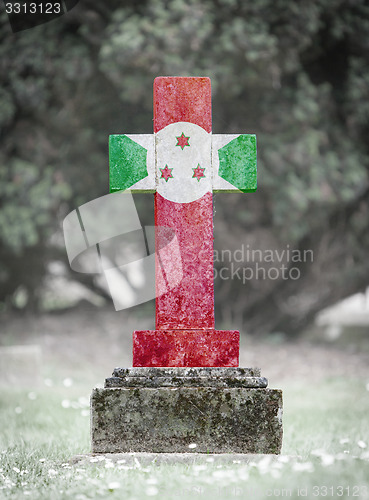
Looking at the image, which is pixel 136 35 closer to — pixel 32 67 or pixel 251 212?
pixel 32 67

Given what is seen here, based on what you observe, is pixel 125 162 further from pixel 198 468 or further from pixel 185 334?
pixel 198 468

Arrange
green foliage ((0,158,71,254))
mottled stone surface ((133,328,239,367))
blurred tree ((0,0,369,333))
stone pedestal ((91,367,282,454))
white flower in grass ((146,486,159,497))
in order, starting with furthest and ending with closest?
green foliage ((0,158,71,254)) < blurred tree ((0,0,369,333)) < mottled stone surface ((133,328,239,367)) < stone pedestal ((91,367,282,454)) < white flower in grass ((146,486,159,497))

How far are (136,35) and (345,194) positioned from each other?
3.77 meters

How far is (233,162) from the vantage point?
3.74 meters

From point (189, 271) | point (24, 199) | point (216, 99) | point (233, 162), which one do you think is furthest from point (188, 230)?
point (24, 199)

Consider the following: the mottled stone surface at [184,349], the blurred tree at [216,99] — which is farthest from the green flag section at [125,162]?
the blurred tree at [216,99]

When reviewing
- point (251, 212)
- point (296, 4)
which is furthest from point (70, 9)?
point (251, 212)

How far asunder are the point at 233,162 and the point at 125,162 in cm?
69

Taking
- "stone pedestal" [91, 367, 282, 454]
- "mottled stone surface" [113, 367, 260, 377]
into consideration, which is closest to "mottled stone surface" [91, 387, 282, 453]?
"stone pedestal" [91, 367, 282, 454]

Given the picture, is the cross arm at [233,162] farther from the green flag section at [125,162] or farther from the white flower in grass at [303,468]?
the white flower in grass at [303,468]

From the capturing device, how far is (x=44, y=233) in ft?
29.3

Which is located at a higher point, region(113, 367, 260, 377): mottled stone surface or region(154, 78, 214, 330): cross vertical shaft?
region(154, 78, 214, 330): cross vertical shaft

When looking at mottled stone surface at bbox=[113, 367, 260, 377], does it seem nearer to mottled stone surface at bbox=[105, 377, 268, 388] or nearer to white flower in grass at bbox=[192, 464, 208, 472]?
mottled stone surface at bbox=[105, 377, 268, 388]

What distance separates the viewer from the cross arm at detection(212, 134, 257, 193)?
3.72 metres
